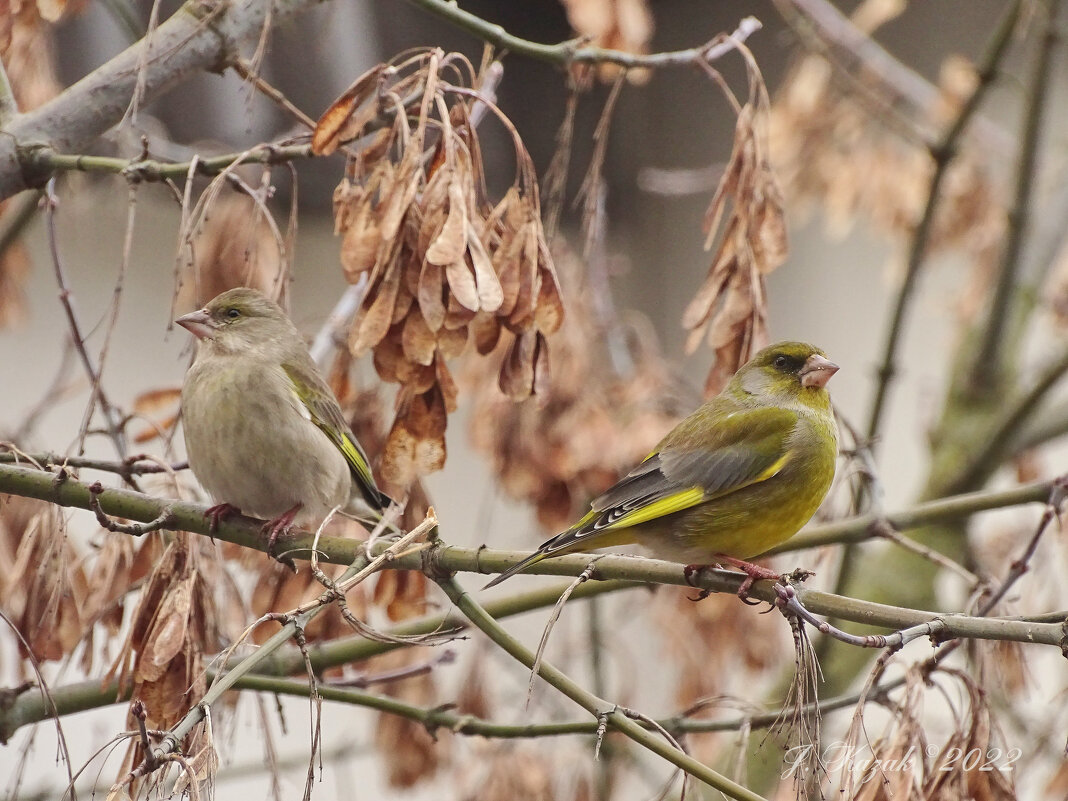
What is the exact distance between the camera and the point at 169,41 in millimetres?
3074

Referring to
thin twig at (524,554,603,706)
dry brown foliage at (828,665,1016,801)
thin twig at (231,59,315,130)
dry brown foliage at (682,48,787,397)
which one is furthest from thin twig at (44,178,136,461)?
dry brown foliage at (828,665,1016,801)

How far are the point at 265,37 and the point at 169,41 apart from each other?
0.36 meters

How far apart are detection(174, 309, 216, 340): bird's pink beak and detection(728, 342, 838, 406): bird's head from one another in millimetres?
1686

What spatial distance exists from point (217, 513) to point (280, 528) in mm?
170

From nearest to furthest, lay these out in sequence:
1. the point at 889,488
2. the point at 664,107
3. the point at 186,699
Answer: the point at 186,699 < the point at 889,488 < the point at 664,107

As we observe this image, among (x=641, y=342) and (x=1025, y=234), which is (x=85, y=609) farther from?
(x=1025, y=234)

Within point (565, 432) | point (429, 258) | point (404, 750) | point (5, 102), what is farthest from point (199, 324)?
point (404, 750)

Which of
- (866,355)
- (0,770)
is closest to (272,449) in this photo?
(0,770)

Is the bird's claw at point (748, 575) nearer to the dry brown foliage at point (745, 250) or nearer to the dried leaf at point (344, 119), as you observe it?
the dry brown foliage at point (745, 250)

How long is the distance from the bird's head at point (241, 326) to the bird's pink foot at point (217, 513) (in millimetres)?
589

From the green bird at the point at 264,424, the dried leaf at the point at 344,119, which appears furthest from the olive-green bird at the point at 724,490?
the dried leaf at the point at 344,119

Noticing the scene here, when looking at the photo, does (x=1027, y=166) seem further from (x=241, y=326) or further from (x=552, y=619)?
(x=552, y=619)

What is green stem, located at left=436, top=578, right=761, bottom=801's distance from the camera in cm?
241

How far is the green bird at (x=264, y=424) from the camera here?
362 centimetres
